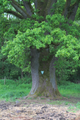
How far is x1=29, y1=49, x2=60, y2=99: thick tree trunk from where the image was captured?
10570 mm

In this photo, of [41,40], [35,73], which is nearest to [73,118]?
[41,40]

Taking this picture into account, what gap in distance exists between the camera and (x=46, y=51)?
10.6 metres

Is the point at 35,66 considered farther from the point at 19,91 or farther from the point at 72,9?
the point at 72,9

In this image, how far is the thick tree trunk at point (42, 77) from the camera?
1057 cm

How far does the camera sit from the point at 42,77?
10680 mm

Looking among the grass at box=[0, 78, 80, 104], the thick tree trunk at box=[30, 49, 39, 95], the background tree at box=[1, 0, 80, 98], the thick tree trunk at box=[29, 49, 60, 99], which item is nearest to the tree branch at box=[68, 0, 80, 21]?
the background tree at box=[1, 0, 80, 98]

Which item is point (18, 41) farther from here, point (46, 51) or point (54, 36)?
point (46, 51)

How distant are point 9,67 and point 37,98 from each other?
1820 cm

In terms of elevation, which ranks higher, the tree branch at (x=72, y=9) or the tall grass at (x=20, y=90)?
the tree branch at (x=72, y=9)

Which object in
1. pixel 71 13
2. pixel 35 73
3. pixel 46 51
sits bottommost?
pixel 35 73

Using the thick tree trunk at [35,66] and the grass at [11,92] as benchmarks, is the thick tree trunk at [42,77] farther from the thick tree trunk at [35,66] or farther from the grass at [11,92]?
the grass at [11,92]

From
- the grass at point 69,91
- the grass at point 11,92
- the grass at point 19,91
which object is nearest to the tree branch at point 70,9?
the grass at point 19,91

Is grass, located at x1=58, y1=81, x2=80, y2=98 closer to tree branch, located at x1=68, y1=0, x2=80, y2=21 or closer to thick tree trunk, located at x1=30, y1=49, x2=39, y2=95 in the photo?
thick tree trunk, located at x1=30, y1=49, x2=39, y2=95

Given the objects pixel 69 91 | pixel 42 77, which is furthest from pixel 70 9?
pixel 69 91
